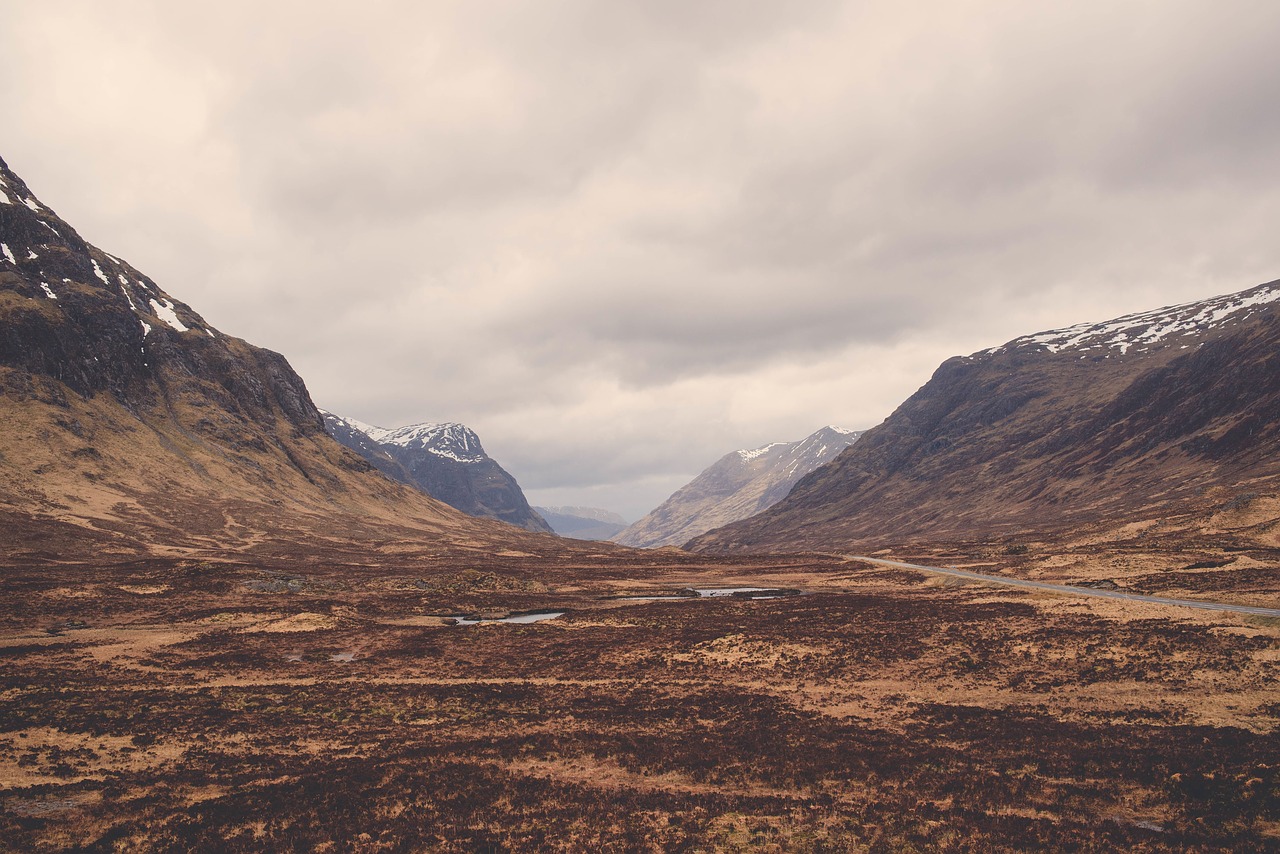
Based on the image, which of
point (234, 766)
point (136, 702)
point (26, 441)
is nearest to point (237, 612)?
point (136, 702)

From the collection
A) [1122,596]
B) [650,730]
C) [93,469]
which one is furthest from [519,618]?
[93,469]

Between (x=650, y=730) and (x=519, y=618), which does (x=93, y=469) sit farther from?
(x=650, y=730)

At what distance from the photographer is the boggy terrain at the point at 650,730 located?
66.4 feet

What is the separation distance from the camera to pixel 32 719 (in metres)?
31.1

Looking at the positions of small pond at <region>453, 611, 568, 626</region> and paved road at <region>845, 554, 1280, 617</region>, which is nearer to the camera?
paved road at <region>845, 554, 1280, 617</region>

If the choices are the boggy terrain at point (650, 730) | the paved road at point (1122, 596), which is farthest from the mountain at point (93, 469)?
the paved road at point (1122, 596)

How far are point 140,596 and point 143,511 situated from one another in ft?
301

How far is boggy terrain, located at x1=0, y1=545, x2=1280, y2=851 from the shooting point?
20.2 metres

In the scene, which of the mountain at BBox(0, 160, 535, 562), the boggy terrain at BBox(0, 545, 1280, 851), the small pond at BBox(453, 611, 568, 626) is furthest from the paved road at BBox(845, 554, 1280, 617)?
the mountain at BBox(0, 160, 535, 562)

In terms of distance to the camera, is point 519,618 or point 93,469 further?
point 93,469

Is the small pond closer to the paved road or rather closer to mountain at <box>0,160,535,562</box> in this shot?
the paved road

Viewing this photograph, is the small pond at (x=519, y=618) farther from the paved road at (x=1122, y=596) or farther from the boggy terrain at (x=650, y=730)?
the paved road at (x=1122, y=596)

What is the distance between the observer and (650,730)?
32.2 metres

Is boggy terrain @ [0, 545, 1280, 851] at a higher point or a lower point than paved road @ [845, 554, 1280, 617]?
lower
